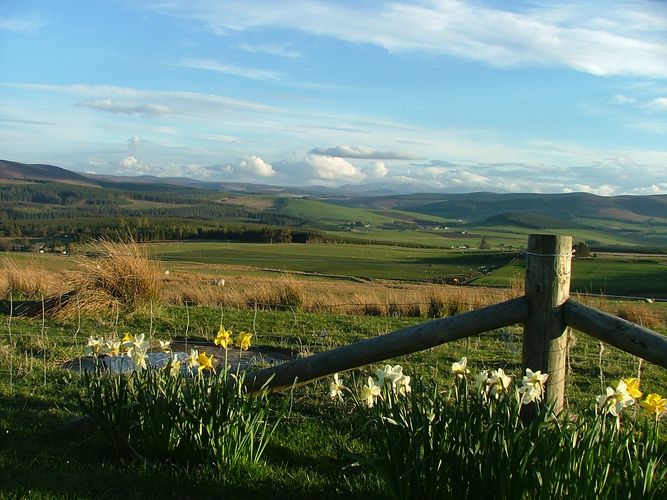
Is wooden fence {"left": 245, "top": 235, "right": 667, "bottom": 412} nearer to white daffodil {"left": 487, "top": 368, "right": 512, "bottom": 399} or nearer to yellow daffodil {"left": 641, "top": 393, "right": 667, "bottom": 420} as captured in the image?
white daffodil {"left": 487, "top": 368, "right": 512, "bottom": 399}

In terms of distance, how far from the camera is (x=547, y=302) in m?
3.83

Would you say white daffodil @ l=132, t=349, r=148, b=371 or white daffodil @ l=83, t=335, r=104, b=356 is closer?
white daffodil @ l=132, t=349, r=148, b=371

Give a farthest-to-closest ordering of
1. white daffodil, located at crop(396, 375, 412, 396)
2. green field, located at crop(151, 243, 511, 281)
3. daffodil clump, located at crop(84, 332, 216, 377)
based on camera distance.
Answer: green field, located at crop(151, 243, 511, 281) < daffodil clump, located at crop(84, 332, 216, 377) < white daffodil, located at crop(396, 375, 412, 396)

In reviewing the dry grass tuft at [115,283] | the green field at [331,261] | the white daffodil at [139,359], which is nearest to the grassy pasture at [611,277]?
Answer: the green field at [331,261]

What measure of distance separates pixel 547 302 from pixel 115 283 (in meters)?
9.79

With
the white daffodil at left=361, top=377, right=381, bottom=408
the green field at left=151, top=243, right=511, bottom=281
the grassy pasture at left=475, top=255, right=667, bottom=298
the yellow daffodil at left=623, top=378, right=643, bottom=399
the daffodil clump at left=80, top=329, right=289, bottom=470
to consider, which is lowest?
the green field at left=151, top=243, right=511, bottom=281

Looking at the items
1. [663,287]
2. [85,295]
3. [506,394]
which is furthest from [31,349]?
[663,287]

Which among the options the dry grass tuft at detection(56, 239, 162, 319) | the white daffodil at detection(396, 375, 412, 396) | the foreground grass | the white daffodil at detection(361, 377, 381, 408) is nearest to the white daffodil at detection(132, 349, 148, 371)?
the foreground grass

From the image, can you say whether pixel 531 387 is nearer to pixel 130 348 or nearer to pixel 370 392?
pixel 370 392

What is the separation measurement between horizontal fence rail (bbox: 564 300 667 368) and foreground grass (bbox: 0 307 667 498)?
1287mm

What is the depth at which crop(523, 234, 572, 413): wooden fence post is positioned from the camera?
12.6 feet

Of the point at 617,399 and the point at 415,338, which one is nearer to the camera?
the point at 617,399

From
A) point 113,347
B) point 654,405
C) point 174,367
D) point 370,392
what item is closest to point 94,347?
point 113,347

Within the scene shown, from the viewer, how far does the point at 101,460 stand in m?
4.19
